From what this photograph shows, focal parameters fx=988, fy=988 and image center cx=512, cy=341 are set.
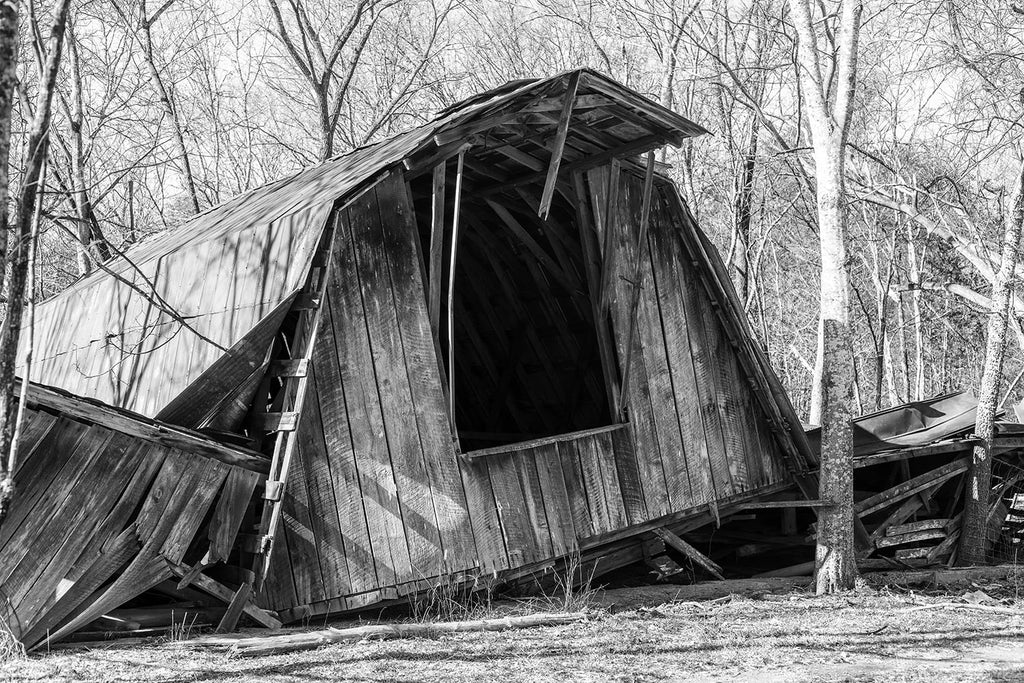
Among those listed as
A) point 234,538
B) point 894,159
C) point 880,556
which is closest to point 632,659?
point 234,538

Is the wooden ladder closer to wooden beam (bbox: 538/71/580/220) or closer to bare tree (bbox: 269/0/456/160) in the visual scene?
wooden beam (bbox: 538/71/580/220)

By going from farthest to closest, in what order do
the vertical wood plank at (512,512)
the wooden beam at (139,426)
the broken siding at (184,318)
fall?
1. the vertical wood plank at (512,512)
2. the broken siding at (184,318)
3. the wooden beam at (139,426)

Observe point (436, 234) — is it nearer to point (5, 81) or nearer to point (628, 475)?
point (628, 475)

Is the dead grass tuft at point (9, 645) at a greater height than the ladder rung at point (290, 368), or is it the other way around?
the ladder rung at point (290, 368)

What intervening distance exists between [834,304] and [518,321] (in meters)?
4.42

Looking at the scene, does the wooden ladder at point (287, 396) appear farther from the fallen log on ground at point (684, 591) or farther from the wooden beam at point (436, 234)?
the fallen log on ground at point (684, 591)

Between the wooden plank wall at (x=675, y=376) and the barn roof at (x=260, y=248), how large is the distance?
754mm

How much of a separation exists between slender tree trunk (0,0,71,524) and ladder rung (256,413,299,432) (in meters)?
1.75

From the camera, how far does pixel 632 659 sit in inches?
249

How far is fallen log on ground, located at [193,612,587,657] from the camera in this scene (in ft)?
19.7

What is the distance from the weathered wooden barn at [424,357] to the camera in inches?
274

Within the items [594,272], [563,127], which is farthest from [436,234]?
[594,272]

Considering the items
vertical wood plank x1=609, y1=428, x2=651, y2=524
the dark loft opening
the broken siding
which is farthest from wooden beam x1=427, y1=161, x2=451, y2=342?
the dark loft opening

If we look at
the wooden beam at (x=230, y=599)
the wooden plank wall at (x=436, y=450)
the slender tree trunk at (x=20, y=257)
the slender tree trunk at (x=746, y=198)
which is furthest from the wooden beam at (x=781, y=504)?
the slender tree trunk at (x=746, y=198)
